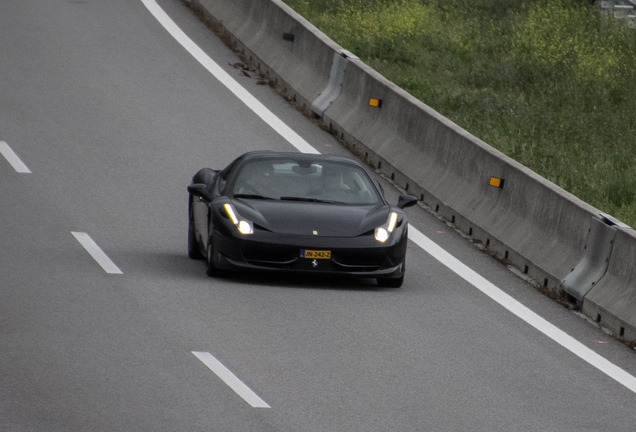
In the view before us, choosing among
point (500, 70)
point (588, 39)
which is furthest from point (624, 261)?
point (588, 39)

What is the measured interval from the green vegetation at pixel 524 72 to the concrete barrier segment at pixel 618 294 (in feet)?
10.8

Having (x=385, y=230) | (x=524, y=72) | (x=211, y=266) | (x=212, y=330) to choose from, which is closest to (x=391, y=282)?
(x=385, y=230)

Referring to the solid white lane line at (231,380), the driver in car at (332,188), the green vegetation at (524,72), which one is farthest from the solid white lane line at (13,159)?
the solid white lane line at (231,380)

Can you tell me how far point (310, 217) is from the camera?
11734mm

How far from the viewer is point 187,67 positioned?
22.5 meters

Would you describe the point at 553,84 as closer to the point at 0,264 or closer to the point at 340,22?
the point at 340,22

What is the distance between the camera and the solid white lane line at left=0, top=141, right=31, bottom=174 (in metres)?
15.9

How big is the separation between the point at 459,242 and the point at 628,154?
4.28 m

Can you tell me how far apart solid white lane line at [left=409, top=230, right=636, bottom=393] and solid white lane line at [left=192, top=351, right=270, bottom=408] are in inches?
116

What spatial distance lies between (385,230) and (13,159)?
6.60 meters

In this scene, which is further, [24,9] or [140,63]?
[24,9]

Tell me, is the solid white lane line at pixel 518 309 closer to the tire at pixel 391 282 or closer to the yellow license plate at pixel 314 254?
the tire at pixel 391 282

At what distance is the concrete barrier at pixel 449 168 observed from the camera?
38.0ft

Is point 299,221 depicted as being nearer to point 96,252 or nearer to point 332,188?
point 332,188
